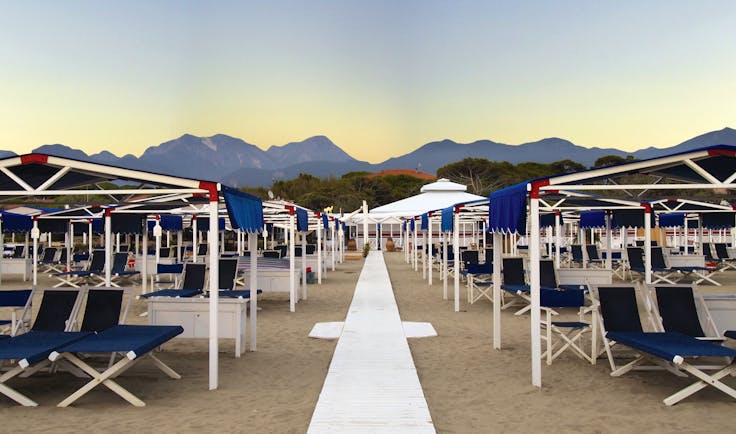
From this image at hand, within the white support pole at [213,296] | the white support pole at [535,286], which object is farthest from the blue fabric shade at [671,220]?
the white support pole at [213,296]

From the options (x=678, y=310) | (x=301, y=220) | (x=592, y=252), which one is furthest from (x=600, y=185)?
(x=592, y=252)

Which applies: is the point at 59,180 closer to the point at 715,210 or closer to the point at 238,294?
the point at 238,294

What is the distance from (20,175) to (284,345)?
3455 mm

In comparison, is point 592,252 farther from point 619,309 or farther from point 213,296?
point 213,296

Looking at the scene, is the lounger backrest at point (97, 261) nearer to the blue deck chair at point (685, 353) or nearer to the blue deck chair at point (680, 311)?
the blue deck chair at point (680, 311)

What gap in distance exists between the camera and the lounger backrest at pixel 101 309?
254 inches

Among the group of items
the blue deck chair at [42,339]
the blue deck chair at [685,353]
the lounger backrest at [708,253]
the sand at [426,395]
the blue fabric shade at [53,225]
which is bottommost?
the sand at [426,395]

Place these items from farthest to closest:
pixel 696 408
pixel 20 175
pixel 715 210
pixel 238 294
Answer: pixel 715 210 < pixel 238 294 < pixel 20 175 < pixel 696 408

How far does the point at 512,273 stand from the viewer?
36.7 feet

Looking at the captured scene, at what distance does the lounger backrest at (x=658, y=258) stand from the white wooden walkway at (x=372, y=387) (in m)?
8.73

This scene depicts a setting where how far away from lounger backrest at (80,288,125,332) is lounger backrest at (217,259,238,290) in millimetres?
3890

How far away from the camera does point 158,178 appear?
550 cm

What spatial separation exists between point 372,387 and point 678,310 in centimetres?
318

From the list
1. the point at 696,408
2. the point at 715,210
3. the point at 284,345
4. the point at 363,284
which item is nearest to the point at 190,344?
the point at 284,345
